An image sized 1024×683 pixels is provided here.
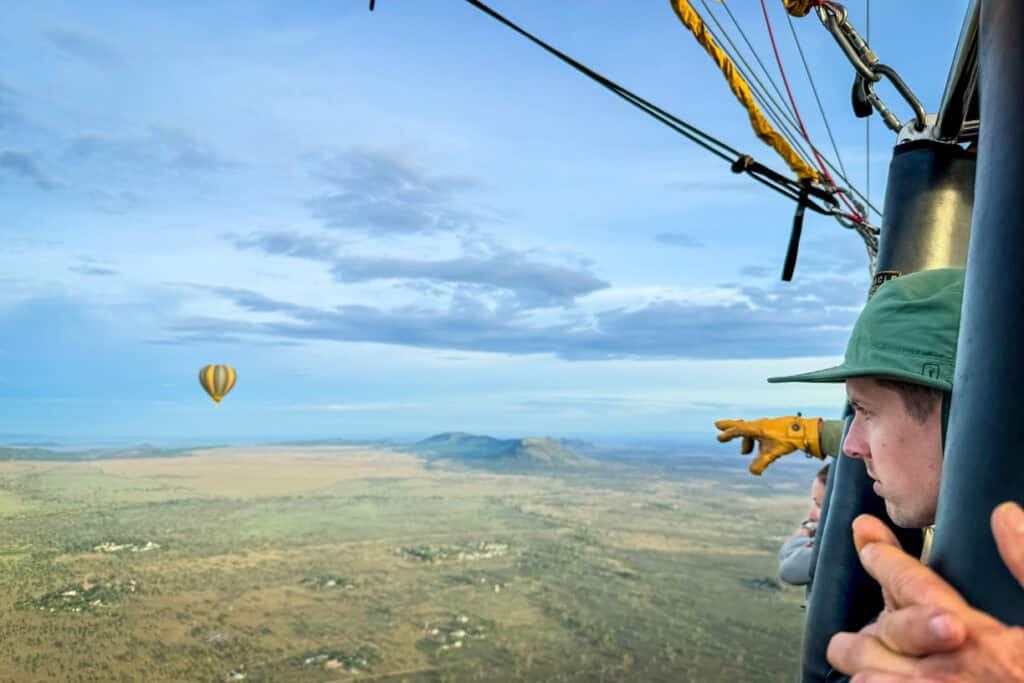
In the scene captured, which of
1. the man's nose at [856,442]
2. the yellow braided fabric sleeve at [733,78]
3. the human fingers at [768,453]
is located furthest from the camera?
the yellow braided fabric sleeve at [733,78]

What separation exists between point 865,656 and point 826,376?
3.62 ft

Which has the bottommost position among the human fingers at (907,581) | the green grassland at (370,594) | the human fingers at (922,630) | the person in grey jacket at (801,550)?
the green grassland at (370,594)

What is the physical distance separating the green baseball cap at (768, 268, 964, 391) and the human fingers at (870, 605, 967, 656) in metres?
0.93

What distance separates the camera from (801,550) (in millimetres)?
5090

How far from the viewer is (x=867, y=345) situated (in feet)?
5.76

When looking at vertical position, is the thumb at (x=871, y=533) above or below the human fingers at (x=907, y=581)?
above

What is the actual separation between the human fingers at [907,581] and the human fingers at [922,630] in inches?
0.5

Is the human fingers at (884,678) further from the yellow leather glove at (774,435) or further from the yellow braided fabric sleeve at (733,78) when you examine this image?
the yellow braided fabric sleeve at (733,78)

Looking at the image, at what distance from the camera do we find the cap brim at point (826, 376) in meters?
1.71

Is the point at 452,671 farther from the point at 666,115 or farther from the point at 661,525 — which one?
the point at 666,115

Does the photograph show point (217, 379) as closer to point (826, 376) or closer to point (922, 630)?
point (826, 376)

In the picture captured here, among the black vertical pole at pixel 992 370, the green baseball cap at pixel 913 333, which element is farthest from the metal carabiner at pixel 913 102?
the black vertical pole at pixel 992 370

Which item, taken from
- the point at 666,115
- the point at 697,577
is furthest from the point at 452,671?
the point at 666,115

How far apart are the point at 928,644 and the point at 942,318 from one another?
1.09 metres
